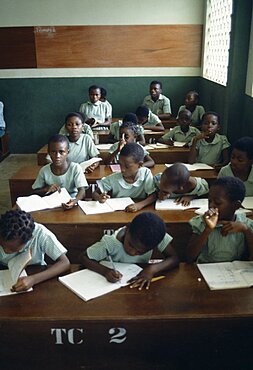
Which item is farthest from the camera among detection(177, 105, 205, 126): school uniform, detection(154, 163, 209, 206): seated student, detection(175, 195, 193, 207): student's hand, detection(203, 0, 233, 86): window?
detection(177, 105, 205, 126): school uniform

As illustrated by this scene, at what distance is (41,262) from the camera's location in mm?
1801

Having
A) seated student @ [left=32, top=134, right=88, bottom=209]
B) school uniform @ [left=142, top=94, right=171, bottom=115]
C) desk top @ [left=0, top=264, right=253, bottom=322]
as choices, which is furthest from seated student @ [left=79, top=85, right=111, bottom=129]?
desk top @ [left=0, top=264, right=253, bottom=322]

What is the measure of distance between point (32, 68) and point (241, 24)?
3.64m

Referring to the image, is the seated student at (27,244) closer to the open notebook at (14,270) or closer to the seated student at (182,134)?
the open notebook at (14,270)

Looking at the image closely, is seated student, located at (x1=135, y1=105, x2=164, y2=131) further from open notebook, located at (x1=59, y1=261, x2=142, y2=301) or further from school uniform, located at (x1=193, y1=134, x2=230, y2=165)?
open notebook, located at (x1=59, y1=261, x2=142, y2=301)

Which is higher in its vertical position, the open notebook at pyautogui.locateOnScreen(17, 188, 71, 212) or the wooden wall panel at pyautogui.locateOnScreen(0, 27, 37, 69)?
the wooden wall panel at pyautogui.locateOnScreen(0, 27, 37, 69)

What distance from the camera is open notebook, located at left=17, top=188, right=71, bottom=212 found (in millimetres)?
2475

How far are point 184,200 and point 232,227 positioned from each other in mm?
807

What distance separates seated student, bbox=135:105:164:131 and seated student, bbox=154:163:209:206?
237 centimetres

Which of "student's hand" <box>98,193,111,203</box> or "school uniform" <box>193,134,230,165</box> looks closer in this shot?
"student's hand" <box>98,193,111,203</box>

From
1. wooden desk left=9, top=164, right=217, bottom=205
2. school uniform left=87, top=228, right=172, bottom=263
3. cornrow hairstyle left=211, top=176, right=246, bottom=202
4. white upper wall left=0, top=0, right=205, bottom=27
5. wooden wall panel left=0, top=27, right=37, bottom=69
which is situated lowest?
wooden desk left=9, top=164, right=217, bottom=205

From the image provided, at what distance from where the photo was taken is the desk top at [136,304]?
1.39 meters

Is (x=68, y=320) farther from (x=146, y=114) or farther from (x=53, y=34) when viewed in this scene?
(x=53, y=34)

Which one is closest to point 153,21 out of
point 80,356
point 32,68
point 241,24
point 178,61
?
point 178,61
